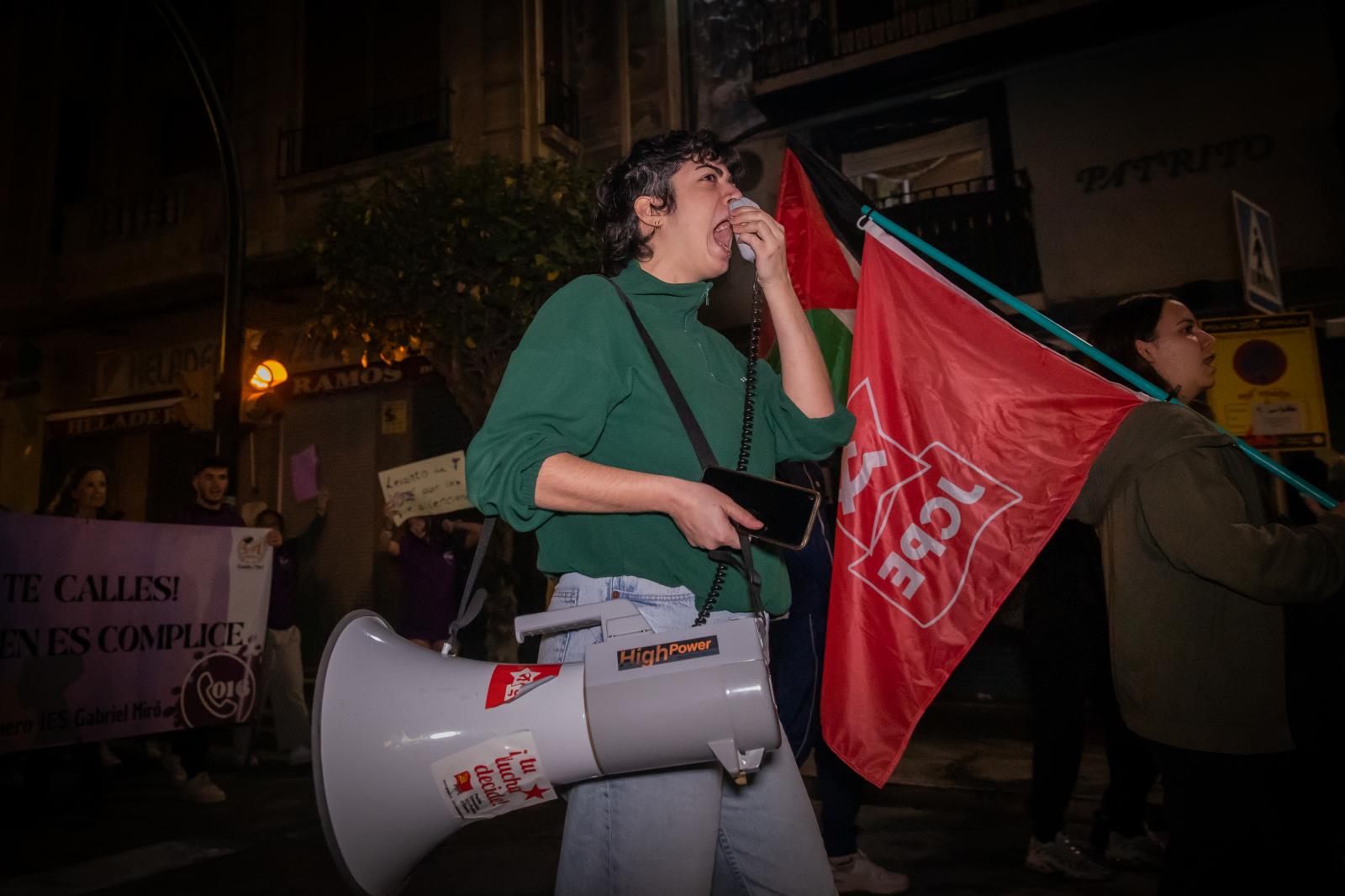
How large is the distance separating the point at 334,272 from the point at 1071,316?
7.85 meters

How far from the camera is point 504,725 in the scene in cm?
133

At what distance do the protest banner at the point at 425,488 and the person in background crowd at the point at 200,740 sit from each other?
4.79 ft

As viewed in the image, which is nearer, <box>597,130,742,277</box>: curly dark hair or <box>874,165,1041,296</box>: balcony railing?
<box>597,130,742,277</box>: curly dark hair

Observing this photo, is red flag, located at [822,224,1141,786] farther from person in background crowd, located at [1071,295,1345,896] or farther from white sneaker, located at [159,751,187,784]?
white sneaker, located at [159,751,187,784]

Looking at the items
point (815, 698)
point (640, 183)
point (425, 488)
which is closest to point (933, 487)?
point (815, 698)

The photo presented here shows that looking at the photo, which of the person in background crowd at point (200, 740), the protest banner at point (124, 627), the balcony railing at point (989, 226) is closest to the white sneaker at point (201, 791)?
the person in background crowd at point (200, 740)

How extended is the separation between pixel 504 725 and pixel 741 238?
1.07 m

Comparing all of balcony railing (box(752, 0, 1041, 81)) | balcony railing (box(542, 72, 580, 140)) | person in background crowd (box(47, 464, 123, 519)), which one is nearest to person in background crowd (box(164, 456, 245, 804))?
person in background crowd (box(47, 464, 123, 519))

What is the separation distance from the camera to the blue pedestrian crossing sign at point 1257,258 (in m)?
4.74

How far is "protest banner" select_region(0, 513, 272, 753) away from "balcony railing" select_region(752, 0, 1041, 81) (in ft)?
29.8

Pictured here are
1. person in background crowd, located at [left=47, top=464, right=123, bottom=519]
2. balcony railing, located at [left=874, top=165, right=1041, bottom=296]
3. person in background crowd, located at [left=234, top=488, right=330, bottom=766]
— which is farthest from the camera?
balcony railing, located at [left=874, top=165, right=1041, bottom=296]

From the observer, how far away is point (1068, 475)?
2.54 meters

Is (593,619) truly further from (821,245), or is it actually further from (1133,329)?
(821,245)

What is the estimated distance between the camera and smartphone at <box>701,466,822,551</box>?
1.44m
